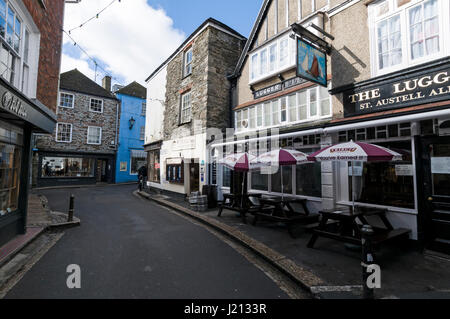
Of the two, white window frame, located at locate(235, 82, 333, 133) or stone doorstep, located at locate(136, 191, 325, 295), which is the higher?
white window frame, located at locate(235, 82, 333, 133)

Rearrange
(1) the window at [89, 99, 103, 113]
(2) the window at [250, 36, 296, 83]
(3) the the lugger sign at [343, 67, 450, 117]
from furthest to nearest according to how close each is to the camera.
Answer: (1) the window at [89, 99, 103, 113] → (2) the window at [250, 36, 296, 83] → (3) the the lugger sign at [343, 67, 450, 117]

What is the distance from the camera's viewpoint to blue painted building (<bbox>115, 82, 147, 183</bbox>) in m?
23.4

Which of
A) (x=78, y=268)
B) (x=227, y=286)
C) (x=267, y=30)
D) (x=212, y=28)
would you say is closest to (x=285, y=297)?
(x=227, y=286)

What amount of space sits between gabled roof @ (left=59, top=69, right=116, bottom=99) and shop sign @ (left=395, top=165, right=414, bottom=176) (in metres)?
24.2

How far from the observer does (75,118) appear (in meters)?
21.0

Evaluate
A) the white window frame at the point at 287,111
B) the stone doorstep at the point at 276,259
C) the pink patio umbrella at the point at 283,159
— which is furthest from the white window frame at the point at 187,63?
the stone doorstep at the point at 276,259

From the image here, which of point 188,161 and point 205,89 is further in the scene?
point 188,161

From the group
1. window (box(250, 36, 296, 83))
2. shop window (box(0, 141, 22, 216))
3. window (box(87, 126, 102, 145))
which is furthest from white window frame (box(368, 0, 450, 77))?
window (box(87, 126, 102, 145))

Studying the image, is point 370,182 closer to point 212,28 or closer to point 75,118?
point 212,28

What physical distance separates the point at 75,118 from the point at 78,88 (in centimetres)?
288

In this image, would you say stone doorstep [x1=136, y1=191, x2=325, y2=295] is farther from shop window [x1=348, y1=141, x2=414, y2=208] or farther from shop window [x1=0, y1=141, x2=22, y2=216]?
shop window [x1=0, y1=141, x2=22, y2=216]

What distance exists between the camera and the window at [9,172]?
5070 millimetres

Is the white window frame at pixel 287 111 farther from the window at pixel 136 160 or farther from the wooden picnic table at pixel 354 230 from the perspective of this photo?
the window at pixel 136 160

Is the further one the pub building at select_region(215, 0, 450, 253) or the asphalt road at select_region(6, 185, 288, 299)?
the pub building at select_region(215, 0, 450, 253)
